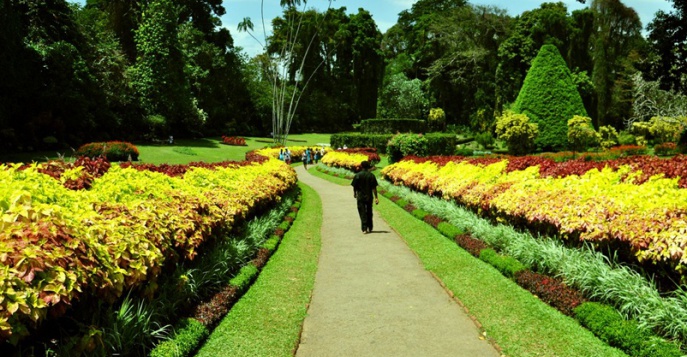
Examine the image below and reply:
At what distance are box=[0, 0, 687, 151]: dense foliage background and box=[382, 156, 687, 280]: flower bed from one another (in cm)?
2173

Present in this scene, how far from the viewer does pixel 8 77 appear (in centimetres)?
2614

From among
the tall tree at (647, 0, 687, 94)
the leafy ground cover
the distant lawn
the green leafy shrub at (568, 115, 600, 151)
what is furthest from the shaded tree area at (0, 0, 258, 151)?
the tall tree at (647, 0, 687, 94)

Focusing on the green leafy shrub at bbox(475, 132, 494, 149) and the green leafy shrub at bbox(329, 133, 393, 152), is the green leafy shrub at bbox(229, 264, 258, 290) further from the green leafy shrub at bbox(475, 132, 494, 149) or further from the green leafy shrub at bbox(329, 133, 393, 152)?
the green leafy shrub at bbox(475, 132, 494, 149)

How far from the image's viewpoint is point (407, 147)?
2469 cm

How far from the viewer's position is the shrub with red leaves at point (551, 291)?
601 centimetres

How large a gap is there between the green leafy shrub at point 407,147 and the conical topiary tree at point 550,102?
450 inches

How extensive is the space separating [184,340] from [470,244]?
6.05 metres

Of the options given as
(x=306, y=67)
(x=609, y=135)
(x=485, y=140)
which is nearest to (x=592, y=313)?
(x=485, y=140)

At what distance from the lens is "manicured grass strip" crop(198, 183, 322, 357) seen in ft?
17.2

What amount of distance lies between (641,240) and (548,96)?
96.6 ft

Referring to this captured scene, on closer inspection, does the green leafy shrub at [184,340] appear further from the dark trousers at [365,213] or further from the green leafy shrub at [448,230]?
the dark trousers at [365,213]

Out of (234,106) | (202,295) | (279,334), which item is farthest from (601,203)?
(234,106)

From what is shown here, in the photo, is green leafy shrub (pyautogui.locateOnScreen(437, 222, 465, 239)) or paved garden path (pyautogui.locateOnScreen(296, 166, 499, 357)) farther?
green leafy shrub (pyautogui.locateOnScreen(437, 222, 465, 239))

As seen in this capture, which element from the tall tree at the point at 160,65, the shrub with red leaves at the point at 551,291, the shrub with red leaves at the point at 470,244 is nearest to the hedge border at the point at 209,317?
the shrub with red leaves at the point at 470,244
